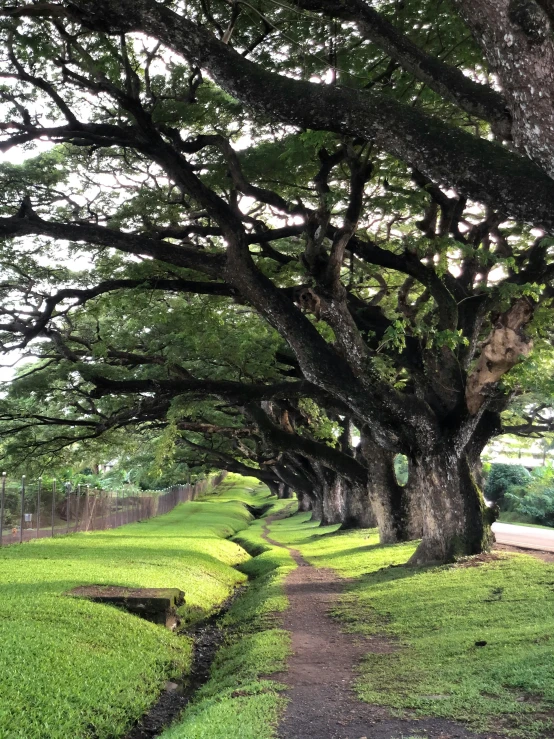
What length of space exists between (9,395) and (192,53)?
12.5m

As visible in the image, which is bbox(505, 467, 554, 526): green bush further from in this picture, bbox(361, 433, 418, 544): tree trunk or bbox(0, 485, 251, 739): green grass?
bbox(0, 485, 251, 739): green grass

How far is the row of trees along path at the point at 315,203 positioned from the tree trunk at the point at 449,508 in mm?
40

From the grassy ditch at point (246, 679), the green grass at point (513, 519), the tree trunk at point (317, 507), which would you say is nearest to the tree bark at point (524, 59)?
the grassy ditch at point (246, 679)

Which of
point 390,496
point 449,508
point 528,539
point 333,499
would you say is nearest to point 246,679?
point 449,508

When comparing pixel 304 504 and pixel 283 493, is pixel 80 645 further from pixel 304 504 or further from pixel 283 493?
pixel 283 493

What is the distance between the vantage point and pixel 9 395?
15.8 metres

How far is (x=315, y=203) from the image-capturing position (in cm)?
1247

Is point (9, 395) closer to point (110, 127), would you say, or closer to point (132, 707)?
point (110, 127)

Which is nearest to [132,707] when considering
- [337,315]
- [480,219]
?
[337,315]

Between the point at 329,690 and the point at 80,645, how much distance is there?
10.1 feet

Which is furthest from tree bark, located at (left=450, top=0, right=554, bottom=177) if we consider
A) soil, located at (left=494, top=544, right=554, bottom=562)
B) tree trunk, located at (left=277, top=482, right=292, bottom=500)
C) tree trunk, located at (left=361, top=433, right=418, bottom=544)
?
tree trunk, located at (left=277, top=482, right=292, bottom=500)

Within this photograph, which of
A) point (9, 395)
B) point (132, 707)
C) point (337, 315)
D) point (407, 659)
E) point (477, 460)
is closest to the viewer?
point (132, 707)

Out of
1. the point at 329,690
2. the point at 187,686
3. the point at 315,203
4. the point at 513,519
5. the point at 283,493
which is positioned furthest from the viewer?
the point at 283,493

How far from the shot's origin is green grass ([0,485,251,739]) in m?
5.72
